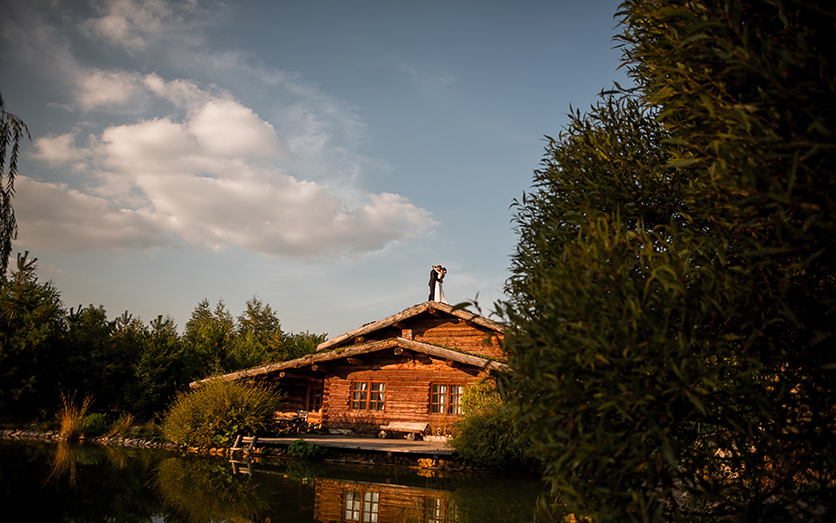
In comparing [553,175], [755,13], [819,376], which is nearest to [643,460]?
[819,376]

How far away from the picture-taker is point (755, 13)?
4965 millimetres

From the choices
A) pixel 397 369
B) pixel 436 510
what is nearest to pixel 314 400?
pixel 397 369

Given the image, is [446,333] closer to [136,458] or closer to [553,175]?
[136,458]

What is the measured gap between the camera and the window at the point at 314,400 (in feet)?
84.0

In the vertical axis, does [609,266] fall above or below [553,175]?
below

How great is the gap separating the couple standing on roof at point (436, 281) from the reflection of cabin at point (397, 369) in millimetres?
2674

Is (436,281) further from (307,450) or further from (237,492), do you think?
(237,492)

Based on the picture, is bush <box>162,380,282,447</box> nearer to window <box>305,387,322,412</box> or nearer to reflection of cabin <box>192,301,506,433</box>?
reflection of cabin <box>192,301,506,433</box>

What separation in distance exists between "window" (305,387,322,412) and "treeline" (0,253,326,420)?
18.9ft

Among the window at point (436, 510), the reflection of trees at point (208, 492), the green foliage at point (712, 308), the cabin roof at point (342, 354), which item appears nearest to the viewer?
the green foliage at point (712, 308)

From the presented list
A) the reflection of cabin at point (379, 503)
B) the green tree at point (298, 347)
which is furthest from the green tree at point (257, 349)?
the reflection of cabin at point (379, 503)

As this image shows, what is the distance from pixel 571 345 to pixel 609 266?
88 centimetres

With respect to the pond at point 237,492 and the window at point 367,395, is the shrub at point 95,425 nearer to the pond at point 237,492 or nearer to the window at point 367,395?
the pond at point 237,492

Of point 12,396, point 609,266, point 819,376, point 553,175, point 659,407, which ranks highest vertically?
point 553,175
